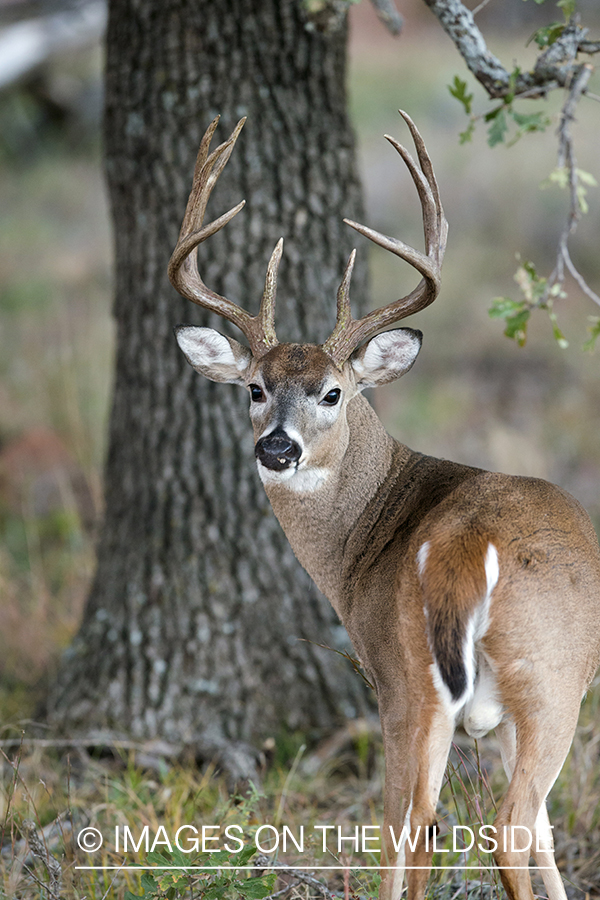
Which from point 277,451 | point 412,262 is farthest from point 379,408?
point 277,451

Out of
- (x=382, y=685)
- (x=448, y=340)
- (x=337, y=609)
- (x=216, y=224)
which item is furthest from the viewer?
(x=448, y=340)

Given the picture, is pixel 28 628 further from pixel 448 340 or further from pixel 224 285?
pixel 448 340

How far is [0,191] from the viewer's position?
48.9 feet

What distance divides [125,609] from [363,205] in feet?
7.81

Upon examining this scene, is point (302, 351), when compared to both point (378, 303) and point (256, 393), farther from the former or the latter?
→ point (378, 303)

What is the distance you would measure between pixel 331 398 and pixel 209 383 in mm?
1363

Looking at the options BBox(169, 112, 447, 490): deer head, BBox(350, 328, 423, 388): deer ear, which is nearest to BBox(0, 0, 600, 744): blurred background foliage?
BBox(169, 112, 447, 490): deer head

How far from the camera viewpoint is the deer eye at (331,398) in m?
3.27

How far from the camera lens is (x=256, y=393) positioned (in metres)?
3.38

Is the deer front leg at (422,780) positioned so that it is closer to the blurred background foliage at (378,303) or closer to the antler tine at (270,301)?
the antler tine at (270,301)

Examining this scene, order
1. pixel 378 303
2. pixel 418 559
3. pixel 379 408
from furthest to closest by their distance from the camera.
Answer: pixel 378 303
pixel 379 408
pixel 418 559

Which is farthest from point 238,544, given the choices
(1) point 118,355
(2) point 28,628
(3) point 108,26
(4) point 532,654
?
(3) point 108,26

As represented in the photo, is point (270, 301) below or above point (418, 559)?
above

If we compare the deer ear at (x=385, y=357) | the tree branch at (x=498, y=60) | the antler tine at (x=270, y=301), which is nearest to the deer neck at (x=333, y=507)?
the deer ear at (x=385, y=357)
